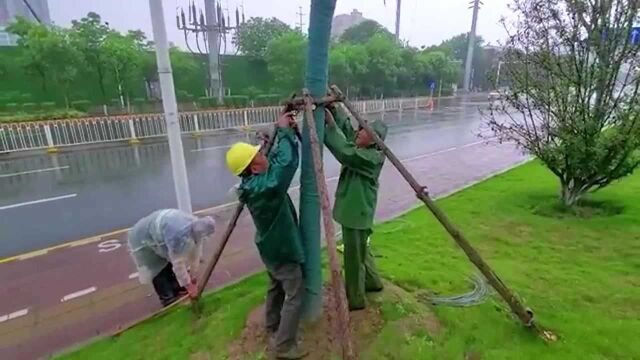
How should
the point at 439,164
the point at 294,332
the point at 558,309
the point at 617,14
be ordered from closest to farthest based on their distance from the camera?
Answer: the point at 294,332, the point at 558,309, the point at 617,14, the point at 439,164

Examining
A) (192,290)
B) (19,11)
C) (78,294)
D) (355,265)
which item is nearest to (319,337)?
(355,265)

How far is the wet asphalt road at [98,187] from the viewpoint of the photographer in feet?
23.1

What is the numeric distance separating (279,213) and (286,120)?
63 cm

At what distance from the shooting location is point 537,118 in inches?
292

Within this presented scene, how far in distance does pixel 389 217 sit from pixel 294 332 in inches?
172

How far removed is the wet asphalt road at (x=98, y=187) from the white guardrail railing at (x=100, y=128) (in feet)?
4.05

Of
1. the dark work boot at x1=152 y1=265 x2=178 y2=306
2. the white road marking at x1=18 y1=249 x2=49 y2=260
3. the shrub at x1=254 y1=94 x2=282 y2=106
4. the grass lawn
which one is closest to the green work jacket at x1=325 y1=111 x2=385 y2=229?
the grass lawn

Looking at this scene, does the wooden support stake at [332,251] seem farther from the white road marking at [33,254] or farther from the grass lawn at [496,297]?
the white road marking at [33,254]

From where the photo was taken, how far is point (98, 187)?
9.32m

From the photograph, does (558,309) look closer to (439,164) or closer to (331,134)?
(331,134)

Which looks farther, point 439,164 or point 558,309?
point 439,164

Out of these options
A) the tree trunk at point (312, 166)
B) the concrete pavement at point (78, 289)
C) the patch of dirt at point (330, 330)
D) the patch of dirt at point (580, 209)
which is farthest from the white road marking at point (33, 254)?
the patch of dirt at point (580, 209)

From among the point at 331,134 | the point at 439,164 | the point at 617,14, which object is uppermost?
the point at 617,14

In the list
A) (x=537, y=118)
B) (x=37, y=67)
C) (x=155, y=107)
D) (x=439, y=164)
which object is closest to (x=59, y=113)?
(x=37, y=67)
